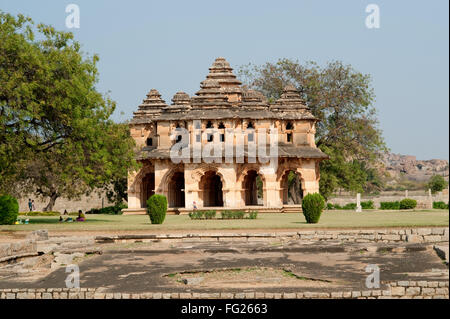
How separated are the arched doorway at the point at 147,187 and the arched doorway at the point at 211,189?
352 centimetres

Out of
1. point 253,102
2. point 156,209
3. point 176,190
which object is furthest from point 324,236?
point 176,190

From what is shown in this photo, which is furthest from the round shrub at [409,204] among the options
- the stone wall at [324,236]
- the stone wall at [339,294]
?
the stone wall at [339,294]

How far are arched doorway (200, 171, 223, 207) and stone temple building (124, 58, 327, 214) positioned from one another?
64mm

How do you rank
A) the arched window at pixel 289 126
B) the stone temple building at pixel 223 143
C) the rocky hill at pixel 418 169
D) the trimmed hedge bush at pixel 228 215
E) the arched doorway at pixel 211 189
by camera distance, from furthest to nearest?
the arched window at pixel 289 126, the arched doorway at pixel 211 189, the stone temple building at pixel 223 143, the trimmed hedge bush at pixel 228 215, the rocky hill at pixel 418 169

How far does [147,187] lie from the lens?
57.2 meters

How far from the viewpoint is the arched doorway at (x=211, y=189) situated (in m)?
53.0

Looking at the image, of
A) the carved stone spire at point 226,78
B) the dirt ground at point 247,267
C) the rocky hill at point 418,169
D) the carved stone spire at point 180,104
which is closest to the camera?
the rocky hill at point 418,169

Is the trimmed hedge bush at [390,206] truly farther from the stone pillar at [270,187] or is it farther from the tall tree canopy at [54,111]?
the tall tree canopy at [54,111]

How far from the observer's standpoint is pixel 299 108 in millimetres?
55750

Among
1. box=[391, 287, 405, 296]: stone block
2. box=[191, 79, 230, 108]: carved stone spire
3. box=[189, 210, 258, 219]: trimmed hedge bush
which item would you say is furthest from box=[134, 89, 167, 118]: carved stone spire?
box=[391, 287, 405, 296]: stone block

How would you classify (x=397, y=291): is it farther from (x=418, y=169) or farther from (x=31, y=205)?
(x=31, y=205)

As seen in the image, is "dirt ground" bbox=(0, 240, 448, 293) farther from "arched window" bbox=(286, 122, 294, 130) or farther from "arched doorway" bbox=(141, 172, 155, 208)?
"arched doorway" bbox=(141, 172, 155, 208)

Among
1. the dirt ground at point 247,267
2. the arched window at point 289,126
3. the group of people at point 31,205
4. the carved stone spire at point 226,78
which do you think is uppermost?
the carved stone spire at point 226,78

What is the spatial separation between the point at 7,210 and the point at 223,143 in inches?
728
